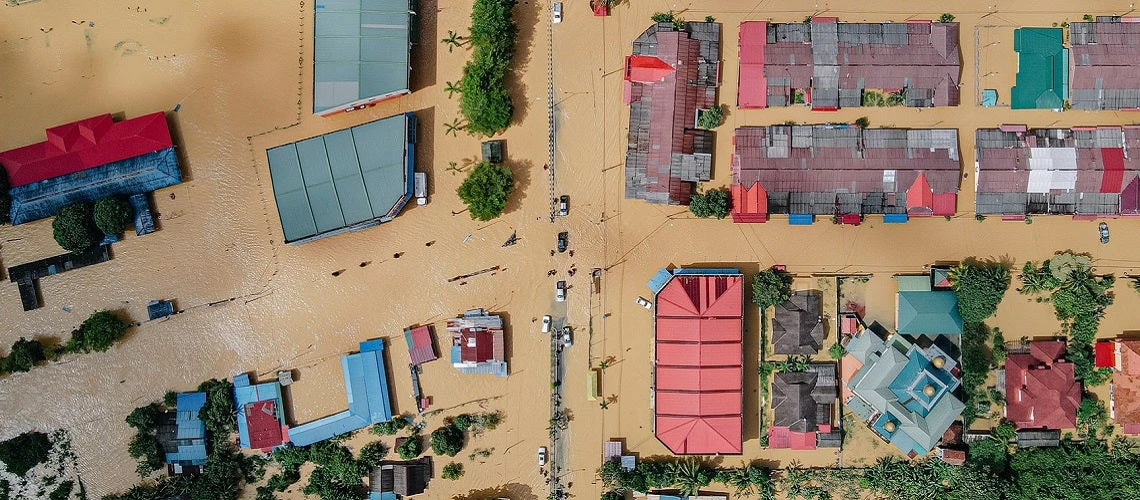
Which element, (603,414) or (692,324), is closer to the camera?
(692,324)

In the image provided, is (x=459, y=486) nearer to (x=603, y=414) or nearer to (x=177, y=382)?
(x=603, y=414)

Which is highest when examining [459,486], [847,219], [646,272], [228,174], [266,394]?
[228,174]

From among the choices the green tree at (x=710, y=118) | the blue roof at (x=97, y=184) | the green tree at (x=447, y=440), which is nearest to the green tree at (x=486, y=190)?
the green tree at (x=710, y=118)

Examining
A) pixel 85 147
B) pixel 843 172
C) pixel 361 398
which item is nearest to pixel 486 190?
pixel 361 398

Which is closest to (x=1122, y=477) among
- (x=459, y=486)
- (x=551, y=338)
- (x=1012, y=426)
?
(x=1012, y=426)

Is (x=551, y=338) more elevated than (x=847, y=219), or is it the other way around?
(x=847, y=219)

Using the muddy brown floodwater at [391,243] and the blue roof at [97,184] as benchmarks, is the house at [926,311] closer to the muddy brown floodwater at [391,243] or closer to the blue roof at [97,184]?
the muddy brown floodwater at [391,243]

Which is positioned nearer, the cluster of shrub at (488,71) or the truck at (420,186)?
the cluster of shrub at (488,71)
